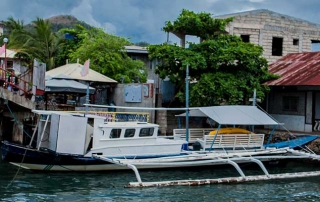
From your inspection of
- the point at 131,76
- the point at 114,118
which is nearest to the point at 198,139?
the point at 114,118

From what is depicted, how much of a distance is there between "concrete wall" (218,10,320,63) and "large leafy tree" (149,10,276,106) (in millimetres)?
6371

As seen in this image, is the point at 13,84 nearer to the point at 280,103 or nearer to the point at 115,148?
the point at 115,148

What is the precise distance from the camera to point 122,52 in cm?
3312

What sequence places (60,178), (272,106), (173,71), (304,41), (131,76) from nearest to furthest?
1. (60,178)
2. (173,71)
3. (272,106)
4. (131,76)
5. (304,41)

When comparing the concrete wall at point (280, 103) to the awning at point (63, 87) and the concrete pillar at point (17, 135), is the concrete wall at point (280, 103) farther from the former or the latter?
the concrete pillar at point (17, 135)

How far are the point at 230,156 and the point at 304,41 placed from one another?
19073 millimetres

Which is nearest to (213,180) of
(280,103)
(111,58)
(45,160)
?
(45,160)

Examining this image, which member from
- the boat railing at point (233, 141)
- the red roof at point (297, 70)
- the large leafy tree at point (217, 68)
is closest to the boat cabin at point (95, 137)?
the boat railing at point (233, 141)

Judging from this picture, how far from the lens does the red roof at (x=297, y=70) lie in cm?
2594

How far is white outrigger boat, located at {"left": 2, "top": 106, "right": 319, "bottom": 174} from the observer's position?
18.6 m

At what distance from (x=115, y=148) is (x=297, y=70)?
13.9 m

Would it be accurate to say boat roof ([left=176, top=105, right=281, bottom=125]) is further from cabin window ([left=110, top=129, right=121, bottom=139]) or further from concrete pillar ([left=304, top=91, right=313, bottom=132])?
concrete pillar ([left=304, top=91, right=313, bottom=132])

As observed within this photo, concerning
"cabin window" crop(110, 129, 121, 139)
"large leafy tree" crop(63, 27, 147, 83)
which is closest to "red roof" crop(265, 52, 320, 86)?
"large leafy tree" crop(63, 27, 147, 83)

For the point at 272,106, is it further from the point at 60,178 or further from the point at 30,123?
the point at 60,178
